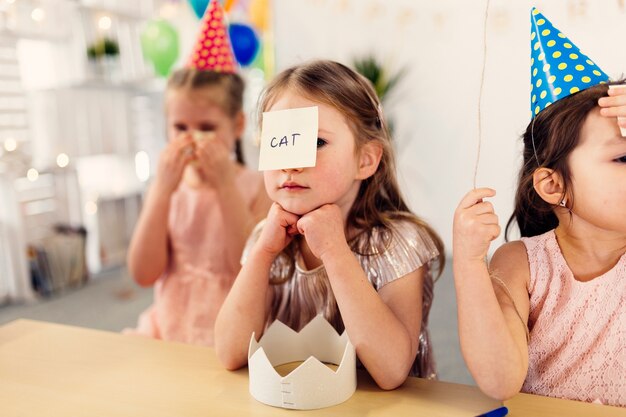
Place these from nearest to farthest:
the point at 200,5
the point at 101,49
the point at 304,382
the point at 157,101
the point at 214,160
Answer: the point at 304,382 → the point at 214,160 → the point at 200,5 → the point at 101,49 → the point at 157,101

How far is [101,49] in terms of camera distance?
12.8 ft

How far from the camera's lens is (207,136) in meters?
1.53

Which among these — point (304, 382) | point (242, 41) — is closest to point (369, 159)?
point (304, 382)

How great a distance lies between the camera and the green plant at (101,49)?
3869mm

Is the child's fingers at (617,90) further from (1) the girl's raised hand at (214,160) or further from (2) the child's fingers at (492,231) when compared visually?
(1) the girl's raised hand at (214,160)

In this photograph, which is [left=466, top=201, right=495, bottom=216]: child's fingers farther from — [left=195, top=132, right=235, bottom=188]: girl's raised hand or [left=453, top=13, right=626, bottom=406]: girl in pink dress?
[left=195, top=132, right=235, bottom=188]: girl's raised hand

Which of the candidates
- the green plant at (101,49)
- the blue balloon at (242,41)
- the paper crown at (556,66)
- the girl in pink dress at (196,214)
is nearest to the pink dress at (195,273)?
the girl in pink dress at (196,214)

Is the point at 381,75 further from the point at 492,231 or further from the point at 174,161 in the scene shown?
the point at 492,231

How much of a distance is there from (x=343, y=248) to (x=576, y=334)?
375 mm

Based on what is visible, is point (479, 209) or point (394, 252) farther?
point (394, 252)

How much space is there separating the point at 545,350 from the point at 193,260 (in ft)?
3.24

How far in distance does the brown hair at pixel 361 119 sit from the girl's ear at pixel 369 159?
0.01 metres

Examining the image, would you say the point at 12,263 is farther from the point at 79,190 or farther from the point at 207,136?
the point at 207,136

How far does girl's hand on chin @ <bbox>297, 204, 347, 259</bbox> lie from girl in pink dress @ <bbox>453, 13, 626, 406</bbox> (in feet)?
0.59
